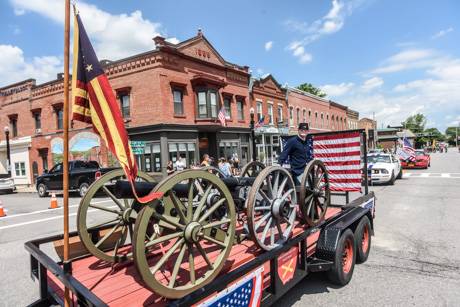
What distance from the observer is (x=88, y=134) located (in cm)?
2189

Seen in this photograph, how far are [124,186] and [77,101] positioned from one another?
2.59 feet

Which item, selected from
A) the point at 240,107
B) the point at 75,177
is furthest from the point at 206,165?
the point at 240,107

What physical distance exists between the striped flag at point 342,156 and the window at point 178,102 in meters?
15.2

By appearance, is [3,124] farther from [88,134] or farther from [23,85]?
[88,134]

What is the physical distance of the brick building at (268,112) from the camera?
91.4 feet

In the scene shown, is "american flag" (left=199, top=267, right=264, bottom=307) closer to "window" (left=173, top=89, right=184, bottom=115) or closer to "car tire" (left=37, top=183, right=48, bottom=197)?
"car tire" (left=37, top=183, right=48, bottom=197)

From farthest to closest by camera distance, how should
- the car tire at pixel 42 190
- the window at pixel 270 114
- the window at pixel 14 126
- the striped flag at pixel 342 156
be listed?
the window at pixel 270 114
the window at pixel 14 126
the car tire at pixel 42 190
the striped flag at pixel 342 156

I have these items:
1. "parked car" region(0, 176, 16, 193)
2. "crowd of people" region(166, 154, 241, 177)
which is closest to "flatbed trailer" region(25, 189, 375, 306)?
"crowd of people" region(166, 154, 241, 177)

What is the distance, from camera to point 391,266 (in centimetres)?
484

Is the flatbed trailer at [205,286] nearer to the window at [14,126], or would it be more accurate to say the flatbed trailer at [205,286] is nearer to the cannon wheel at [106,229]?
the cannon wheel at [106,229]

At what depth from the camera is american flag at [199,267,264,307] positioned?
238 centimetres

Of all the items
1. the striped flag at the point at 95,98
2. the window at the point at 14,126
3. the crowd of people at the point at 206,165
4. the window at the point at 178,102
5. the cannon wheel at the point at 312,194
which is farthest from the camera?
the window at the point at 14,126

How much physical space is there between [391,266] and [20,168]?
101 ft

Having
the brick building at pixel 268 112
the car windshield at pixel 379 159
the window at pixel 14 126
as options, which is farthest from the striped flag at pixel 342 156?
the window at pixel 14 126
